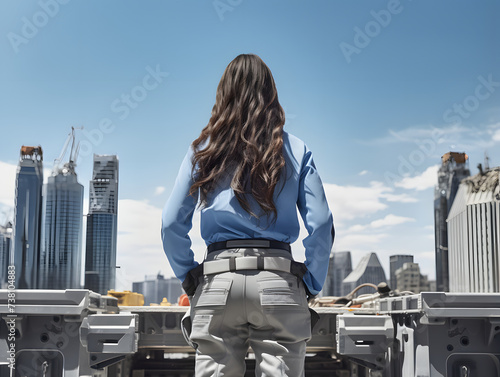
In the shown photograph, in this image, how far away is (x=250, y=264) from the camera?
242cm

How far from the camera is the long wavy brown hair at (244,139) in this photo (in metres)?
2.50

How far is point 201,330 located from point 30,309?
4.77 feet

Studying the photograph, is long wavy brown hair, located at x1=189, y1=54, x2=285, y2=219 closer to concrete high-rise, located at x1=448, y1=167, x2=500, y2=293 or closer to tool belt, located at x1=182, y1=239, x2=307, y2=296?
tool belt, located at x1=182, y1=239, x2=307, y2=296

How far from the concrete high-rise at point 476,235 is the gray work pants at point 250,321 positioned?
320 ft

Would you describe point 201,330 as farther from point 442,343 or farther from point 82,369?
point 442,343

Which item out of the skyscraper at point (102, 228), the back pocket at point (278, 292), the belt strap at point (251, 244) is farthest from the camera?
the skyscraper at point (102, 228)

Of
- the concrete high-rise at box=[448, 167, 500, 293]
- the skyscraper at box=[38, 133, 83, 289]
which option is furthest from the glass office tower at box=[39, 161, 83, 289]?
the concrete high-rise at box=[448, 167, 500, 293]

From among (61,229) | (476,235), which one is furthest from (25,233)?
(476,235)

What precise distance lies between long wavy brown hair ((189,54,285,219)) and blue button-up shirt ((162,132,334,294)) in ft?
0.14

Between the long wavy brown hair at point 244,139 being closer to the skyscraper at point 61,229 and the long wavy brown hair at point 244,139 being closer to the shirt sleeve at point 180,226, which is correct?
the shirt sleeve at point 180,226

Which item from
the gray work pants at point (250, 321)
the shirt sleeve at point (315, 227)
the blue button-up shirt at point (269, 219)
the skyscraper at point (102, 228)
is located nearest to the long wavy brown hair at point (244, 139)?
the blue button-up shirt at point (269, 219)

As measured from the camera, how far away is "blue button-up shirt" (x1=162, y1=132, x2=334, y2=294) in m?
2.50

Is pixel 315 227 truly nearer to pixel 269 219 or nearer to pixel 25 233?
pixel 269 219

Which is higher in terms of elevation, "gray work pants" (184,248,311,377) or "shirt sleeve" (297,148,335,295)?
"shirt sleeve" (297,148,335,295)
